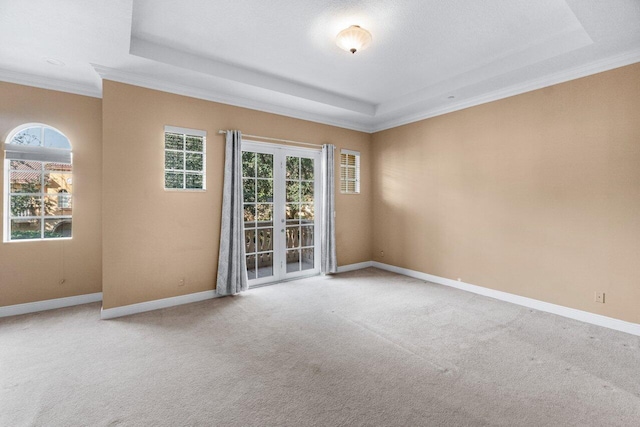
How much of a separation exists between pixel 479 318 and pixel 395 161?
3.15 meters

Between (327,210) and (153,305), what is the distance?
3.08 meters

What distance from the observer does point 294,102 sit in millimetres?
4605

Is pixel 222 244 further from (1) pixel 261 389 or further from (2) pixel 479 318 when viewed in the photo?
(2) pixel 479 318

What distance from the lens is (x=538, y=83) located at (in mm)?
3738

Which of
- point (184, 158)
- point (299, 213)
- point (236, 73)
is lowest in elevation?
point (299, 213)

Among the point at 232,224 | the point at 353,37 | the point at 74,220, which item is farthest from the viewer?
the point at 232,224

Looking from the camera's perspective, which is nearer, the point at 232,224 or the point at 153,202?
the point at 153,202

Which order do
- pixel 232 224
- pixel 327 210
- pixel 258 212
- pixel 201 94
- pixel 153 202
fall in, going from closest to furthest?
pixel 153 202
pixel 201 94
pixel 232 224
pixel 258 212
pixel 327 210

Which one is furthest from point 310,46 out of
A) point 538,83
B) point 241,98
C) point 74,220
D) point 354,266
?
point 354,266

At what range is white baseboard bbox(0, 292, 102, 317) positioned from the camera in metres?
3.58

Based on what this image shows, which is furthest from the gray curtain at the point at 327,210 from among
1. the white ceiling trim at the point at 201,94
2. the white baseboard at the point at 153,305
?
the white baseboard at the point at 153,305

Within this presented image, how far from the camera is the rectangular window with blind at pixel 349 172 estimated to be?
5.82 metres

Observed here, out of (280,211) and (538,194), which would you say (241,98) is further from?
(538,194)

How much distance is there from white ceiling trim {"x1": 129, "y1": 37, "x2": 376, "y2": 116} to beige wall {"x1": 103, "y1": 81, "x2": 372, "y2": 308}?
2.09ft
